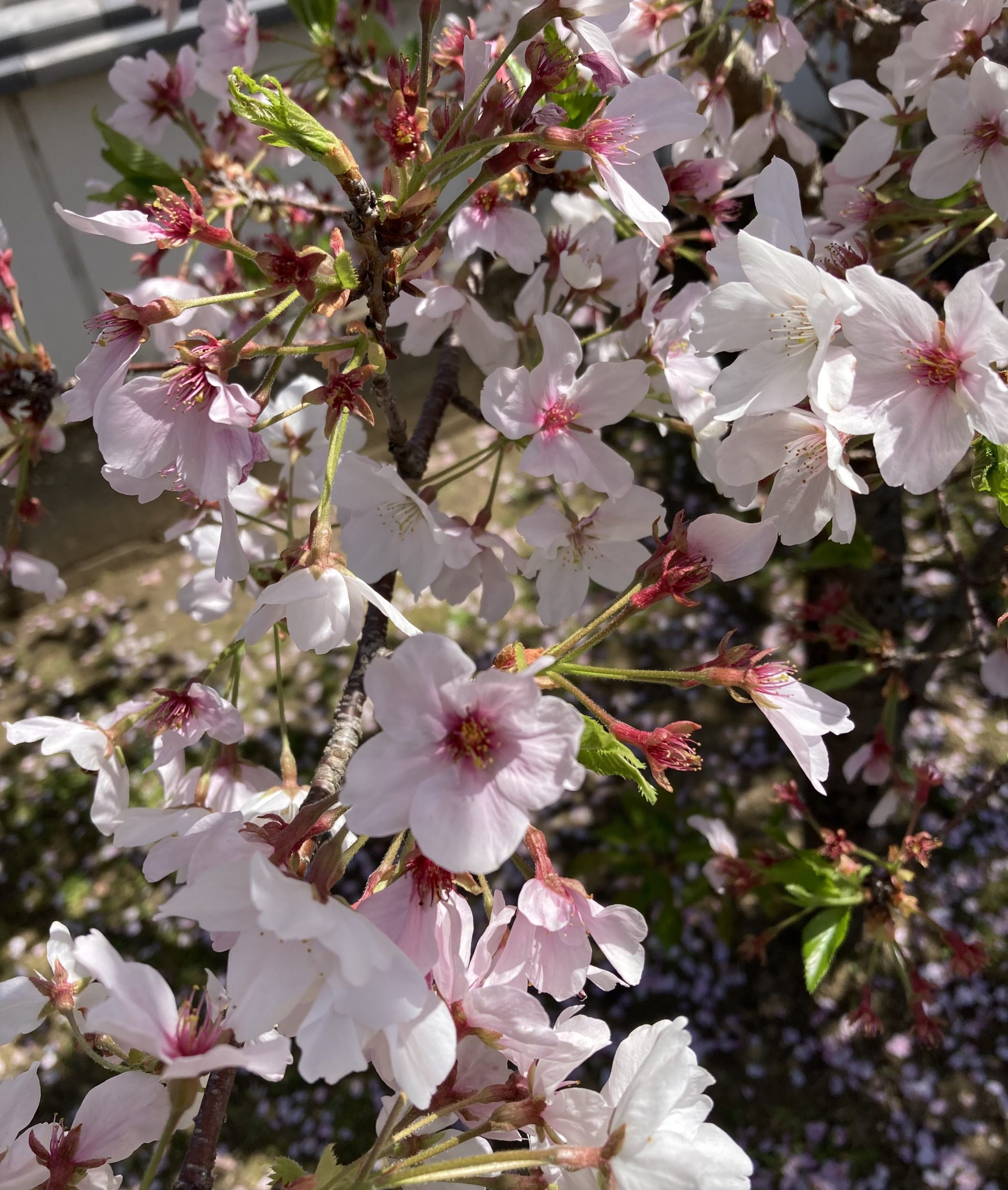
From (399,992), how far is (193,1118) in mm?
376

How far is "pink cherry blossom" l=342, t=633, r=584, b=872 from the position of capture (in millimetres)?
548

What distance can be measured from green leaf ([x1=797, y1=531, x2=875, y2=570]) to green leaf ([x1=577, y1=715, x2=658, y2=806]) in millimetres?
1038

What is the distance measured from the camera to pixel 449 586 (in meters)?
1.11

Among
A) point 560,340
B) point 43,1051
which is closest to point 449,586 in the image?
point 560,340

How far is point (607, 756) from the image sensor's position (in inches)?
24.6

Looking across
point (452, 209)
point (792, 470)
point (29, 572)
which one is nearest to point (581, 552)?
point (792, 470)

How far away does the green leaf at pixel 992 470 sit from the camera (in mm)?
715

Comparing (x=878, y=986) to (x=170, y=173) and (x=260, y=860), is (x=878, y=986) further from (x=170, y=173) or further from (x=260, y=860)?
(x=170, y=173)

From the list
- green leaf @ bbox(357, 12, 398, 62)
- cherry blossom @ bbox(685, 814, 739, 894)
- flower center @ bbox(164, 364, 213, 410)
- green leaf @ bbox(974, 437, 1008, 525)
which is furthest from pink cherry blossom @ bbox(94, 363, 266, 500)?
green leaf @ bbox(357, 12, 398, 62)

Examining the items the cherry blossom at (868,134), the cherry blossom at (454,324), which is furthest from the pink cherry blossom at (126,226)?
the cherry blossom at (868,134)

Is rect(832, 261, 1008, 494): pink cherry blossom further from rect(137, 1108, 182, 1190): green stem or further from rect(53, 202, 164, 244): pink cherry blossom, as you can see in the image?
rect(137, 1108, 182, 1190): green stem

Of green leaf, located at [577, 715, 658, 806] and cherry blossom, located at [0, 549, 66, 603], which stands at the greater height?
green leaf, located at [577, 715, 658, 806]

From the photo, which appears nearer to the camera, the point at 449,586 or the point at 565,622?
the point at 449,586

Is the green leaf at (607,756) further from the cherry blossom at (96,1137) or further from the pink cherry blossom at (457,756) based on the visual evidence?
the cherry blossom at (96,1137)
